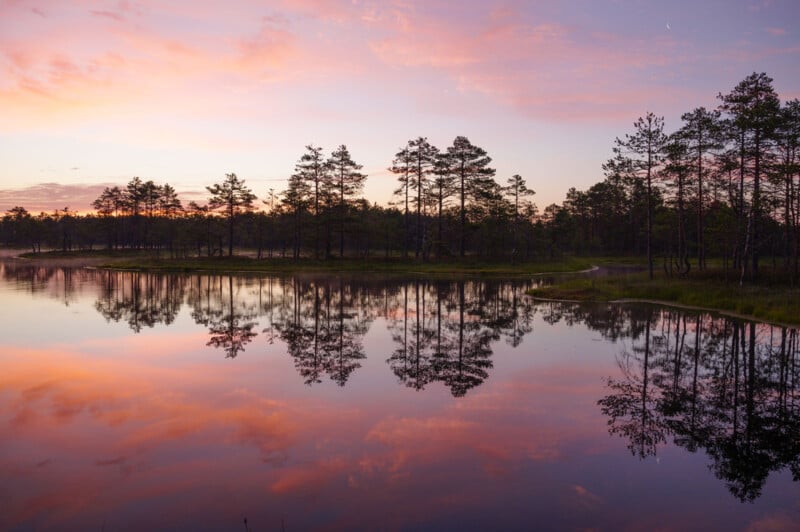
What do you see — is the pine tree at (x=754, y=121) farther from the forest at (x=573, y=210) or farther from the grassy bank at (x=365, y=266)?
the grassy bank at (x=365, y=266)

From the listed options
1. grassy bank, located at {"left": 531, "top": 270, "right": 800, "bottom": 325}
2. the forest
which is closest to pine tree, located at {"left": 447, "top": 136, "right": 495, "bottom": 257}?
the forest

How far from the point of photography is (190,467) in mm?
9133

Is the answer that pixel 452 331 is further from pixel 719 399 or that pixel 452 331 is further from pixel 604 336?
pixel 719 399

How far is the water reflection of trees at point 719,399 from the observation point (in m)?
9.83

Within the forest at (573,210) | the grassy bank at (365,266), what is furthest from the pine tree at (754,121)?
the grassy bank at (365,266)

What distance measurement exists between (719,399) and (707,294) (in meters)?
21.3

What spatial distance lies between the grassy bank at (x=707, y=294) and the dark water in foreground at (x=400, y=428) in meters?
3.48

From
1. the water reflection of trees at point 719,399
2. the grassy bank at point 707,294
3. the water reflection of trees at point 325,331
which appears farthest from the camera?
the grassy bank at point 707,294

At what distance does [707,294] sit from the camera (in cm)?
3133

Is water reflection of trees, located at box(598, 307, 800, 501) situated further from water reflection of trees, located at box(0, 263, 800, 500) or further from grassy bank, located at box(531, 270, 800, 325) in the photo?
grassy bank, located at box(531, 270, 800, 325)

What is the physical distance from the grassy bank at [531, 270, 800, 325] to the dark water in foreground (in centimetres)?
348

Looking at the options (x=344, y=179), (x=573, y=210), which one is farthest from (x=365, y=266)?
(x=573, y=210)

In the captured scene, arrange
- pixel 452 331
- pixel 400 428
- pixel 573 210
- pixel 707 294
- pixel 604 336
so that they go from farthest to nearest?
pixel 573 210 → pixel 707 294 → pixel 452 331 → pixel 604 336 → pixel 400 428

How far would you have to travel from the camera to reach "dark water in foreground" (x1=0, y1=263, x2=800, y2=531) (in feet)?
25.5
